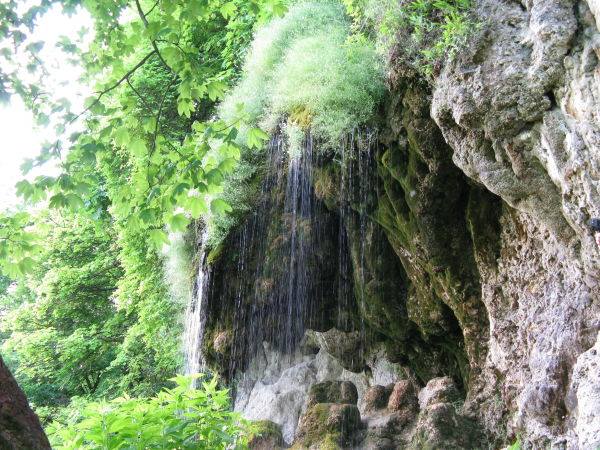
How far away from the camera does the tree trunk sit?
2322 mm

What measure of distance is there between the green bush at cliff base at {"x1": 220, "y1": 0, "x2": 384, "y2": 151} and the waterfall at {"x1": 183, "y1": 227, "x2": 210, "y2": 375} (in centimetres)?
243

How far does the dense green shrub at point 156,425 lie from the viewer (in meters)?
3.30

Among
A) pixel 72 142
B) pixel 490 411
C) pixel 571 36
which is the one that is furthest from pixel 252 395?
pixel 571 36

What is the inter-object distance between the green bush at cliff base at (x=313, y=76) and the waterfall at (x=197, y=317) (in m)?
2.43

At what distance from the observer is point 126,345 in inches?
522

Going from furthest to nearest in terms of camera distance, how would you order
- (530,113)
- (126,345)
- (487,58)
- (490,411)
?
(126,345) → (490,411) → (487,58) → (530,113)

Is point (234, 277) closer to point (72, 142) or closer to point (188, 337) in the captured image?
point (188, 337)

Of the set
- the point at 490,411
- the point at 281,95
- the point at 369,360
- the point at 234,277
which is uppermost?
the point at 281,95

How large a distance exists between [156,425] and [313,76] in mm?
4968

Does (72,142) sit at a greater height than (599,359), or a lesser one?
greater

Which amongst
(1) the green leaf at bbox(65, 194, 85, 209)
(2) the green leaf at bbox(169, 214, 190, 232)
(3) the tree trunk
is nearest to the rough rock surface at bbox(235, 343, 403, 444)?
(2) the green leaf at bbox(169, 214, 190, 232)

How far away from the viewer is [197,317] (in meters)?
9.33

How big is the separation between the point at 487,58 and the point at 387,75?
1973 millimetres

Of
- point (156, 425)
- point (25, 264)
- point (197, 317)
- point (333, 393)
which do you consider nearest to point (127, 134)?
point (25, 264)
